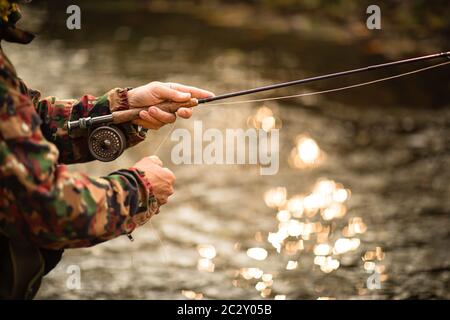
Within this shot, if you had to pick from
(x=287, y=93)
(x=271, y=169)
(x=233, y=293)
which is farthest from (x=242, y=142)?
Result: (x=233, y=293)

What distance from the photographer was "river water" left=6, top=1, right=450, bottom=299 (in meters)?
4.00

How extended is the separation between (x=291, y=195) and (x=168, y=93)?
2828 mm

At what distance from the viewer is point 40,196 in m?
1.61

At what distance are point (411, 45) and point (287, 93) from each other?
2.16 metres

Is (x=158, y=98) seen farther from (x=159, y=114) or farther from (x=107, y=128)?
(x=107, y=128)

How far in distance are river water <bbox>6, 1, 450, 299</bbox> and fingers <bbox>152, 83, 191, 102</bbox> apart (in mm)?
1763

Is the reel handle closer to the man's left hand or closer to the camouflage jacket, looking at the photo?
the man's left hand

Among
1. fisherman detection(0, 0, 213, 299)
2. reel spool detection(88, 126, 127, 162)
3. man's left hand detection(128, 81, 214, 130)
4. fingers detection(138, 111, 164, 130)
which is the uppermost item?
man's left hand detection(128, 81, 214, 130)

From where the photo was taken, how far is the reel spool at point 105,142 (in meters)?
2.30

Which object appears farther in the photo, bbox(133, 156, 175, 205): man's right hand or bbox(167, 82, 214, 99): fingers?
bbox(167, 82, 214, 99): fingers

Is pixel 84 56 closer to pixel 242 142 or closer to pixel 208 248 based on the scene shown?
pixel 242 142

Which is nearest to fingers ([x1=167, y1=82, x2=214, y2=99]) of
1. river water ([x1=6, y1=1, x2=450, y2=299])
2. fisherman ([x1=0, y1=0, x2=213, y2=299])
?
fisherman ([x1=0, y1=0, x2=213, y2=299])

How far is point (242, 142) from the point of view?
5926mm

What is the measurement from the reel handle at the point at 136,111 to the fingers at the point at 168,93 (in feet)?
0.07
